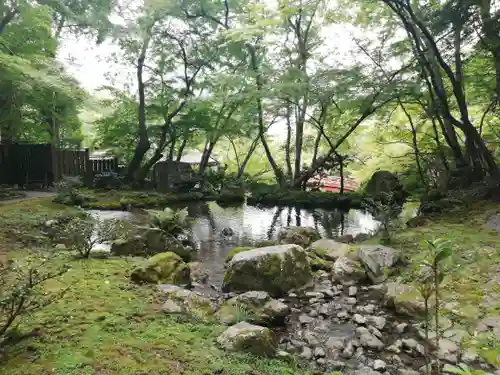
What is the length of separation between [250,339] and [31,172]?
545 inches

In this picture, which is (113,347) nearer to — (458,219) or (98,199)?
(458,219)

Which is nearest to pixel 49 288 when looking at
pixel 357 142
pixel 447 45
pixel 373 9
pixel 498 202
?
pixel 498 202

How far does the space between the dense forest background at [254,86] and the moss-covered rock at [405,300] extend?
6914mm

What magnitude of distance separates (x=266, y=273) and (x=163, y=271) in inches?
56.4

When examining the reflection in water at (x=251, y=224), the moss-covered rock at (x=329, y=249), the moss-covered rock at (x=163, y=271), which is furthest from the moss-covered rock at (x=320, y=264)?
the moss-covered rock at (x=163, y=271)

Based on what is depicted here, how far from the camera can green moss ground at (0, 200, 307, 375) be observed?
2588 millimetres

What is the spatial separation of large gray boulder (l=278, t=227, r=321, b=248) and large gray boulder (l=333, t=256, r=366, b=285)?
1.90 m

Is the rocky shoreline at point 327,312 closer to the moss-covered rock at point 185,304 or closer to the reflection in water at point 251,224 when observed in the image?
the moss-covered rock at point 185,304

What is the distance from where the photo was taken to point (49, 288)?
4.07 metres

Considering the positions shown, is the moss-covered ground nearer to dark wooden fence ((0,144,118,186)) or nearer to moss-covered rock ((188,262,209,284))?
moss-covered rock ((188,262,209,284))

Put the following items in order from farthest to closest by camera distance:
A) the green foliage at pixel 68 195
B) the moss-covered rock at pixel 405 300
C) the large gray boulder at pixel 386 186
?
the large gray boulder at pixel 386 186 < the green foliage at pixel 68 195 < the moss-covered rock at pixel 405 300

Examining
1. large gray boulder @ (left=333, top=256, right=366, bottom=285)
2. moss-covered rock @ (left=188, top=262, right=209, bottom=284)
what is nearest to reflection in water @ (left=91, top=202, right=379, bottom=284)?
moss-covered rock @ (left=188, top=262, right=209, bottom=284)

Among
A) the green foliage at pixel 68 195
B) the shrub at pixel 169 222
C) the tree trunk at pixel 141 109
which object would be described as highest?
the tree trunk at pixel 141 109

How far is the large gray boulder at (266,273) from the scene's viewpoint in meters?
5.05
